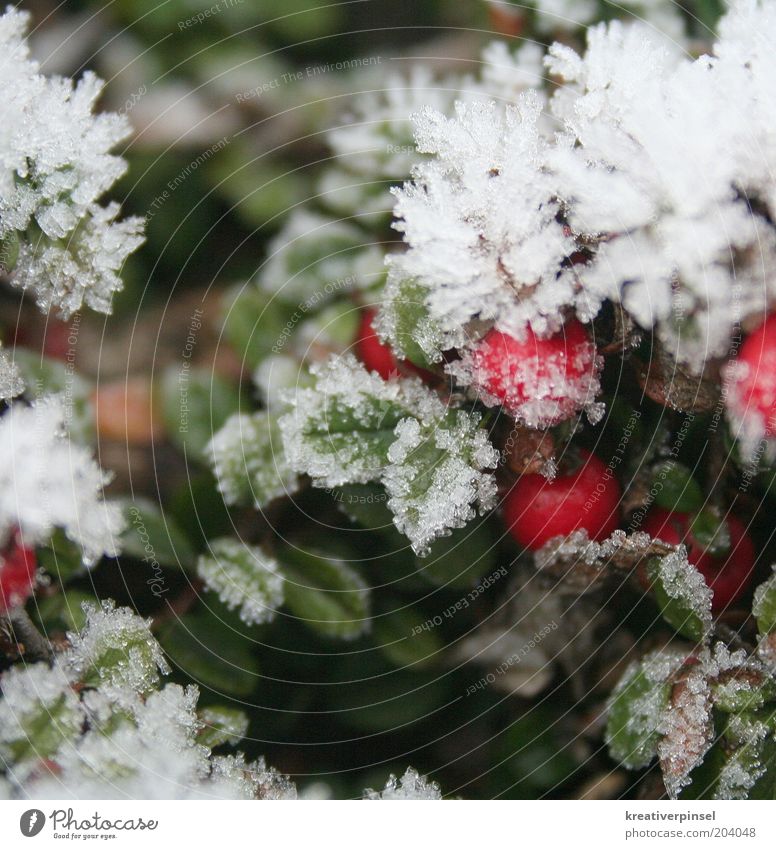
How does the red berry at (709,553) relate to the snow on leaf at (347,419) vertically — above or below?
below

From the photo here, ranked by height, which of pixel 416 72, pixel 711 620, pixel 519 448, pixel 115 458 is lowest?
pixel 711 620

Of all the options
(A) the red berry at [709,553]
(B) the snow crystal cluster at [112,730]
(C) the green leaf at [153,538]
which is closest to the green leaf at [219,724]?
(B) the snow crystal cluster at [112,730]

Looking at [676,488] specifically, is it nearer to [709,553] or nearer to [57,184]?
[709,553]

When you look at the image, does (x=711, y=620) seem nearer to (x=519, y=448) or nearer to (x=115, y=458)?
(x=519, y=448)

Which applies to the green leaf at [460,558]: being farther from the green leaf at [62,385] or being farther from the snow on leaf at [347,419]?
the green leaf at [62,385]

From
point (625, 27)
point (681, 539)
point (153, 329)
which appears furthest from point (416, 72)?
point (681, 539)
